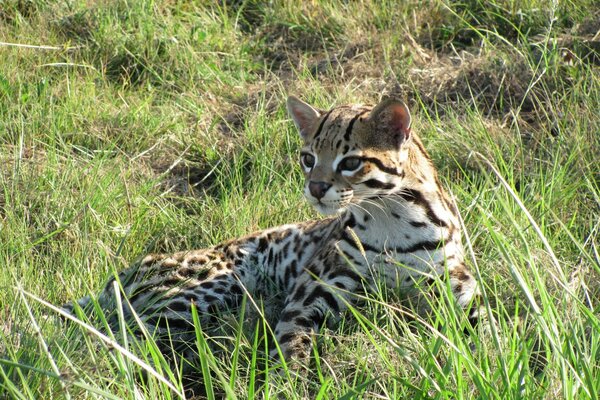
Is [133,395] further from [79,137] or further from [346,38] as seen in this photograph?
[346,38]

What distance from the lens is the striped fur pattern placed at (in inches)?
204

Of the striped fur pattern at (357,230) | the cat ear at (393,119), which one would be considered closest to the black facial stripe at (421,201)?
the striped fur pattern at (357,230)

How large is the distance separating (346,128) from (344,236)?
0.66 metres

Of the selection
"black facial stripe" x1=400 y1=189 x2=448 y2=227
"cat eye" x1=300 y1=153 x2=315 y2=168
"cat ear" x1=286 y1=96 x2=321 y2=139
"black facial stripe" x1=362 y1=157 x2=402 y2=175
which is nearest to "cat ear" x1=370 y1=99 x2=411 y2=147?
"black facial stripe" x1=362 y1=157 x2=402 y2=175

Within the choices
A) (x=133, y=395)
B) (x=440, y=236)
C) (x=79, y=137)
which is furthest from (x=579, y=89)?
(x=133, y=395)

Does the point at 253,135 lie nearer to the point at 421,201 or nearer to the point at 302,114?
the point at 302,114

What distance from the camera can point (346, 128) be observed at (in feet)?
17.4

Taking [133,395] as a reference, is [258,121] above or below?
below

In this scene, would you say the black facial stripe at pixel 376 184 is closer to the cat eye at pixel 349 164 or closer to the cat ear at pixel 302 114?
the cat eye at pixel 349 164

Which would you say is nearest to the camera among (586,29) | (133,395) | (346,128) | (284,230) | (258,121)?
(133,395)

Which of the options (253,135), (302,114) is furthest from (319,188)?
(253,135)

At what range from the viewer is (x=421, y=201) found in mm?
5320

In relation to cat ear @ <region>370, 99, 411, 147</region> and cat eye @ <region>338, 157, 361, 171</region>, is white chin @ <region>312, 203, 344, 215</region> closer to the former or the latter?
cat eye @ <region>338, 157, 361, 171</region>

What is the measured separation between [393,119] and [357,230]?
68 cm
